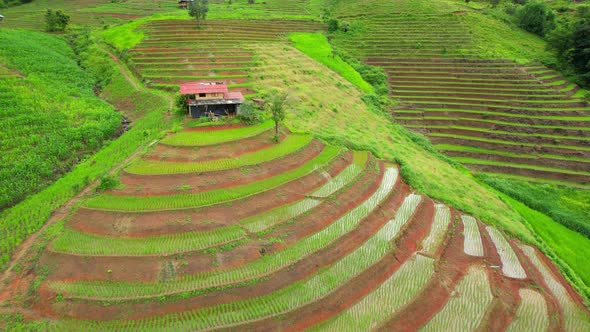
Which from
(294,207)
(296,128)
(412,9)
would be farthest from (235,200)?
(412,9)

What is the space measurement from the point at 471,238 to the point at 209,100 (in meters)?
19.2

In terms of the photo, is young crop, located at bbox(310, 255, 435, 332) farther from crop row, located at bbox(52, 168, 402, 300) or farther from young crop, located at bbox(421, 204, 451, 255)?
crop row, located at bbox(52, 168, 402, 300)

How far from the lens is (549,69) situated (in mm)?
46375

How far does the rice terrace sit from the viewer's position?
13.8 m

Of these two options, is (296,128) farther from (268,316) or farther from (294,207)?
(268,316)

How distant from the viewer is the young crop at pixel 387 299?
13.6m

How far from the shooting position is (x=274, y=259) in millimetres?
15219

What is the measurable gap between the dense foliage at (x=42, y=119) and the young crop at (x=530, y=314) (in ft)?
82.2

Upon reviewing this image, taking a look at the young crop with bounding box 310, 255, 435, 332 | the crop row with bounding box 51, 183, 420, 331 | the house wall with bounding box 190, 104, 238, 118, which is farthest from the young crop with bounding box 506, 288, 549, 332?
the house wall with bounding box 190, 104, 238, 118

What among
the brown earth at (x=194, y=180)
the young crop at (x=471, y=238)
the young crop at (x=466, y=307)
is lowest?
the young crop at (x=466, y=307)

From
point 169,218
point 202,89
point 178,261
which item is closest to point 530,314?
point 178,261

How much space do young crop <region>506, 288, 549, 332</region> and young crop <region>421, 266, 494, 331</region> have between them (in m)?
1.20

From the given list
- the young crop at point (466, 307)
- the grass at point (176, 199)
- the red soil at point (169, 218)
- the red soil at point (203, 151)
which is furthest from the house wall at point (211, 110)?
the young crop at point (466, 307)

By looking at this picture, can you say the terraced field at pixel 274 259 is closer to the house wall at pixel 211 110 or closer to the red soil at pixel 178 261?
the red soil at pixel 178 261
